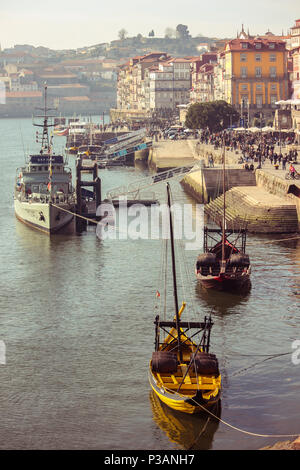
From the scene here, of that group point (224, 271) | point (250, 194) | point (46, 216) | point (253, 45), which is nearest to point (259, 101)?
point (253, 45)

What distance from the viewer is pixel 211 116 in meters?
114

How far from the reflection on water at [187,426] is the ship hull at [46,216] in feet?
112

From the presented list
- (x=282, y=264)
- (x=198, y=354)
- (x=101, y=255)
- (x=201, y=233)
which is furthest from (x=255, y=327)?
(x=201, y=233)

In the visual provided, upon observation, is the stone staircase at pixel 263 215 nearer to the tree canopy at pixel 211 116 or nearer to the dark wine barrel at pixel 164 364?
the dark wine barrel at pixel 164 364

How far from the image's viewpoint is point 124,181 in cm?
9769

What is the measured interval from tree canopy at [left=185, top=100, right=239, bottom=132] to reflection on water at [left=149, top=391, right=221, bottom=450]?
8723cm

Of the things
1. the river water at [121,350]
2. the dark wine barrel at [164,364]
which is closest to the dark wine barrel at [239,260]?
the river water at [121,350]

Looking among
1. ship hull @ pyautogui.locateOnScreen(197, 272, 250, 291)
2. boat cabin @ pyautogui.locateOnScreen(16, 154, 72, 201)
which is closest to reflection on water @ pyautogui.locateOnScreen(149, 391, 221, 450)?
ship hull @ pyautogui.locateOnScreen(197, 272, 250, 291)

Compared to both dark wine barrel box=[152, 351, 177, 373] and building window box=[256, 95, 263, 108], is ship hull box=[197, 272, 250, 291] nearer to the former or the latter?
dark wine barrel box=[152, 351, 177, 373]

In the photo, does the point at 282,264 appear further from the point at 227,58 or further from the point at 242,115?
the point at 227,58

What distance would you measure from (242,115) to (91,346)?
3588 inches

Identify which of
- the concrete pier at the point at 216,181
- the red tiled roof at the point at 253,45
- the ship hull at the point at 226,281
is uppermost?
the red tiled roof at the point at 253,45

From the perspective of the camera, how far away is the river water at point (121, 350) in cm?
2758

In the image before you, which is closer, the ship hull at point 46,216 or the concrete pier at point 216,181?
the ship hull at point 46,216
